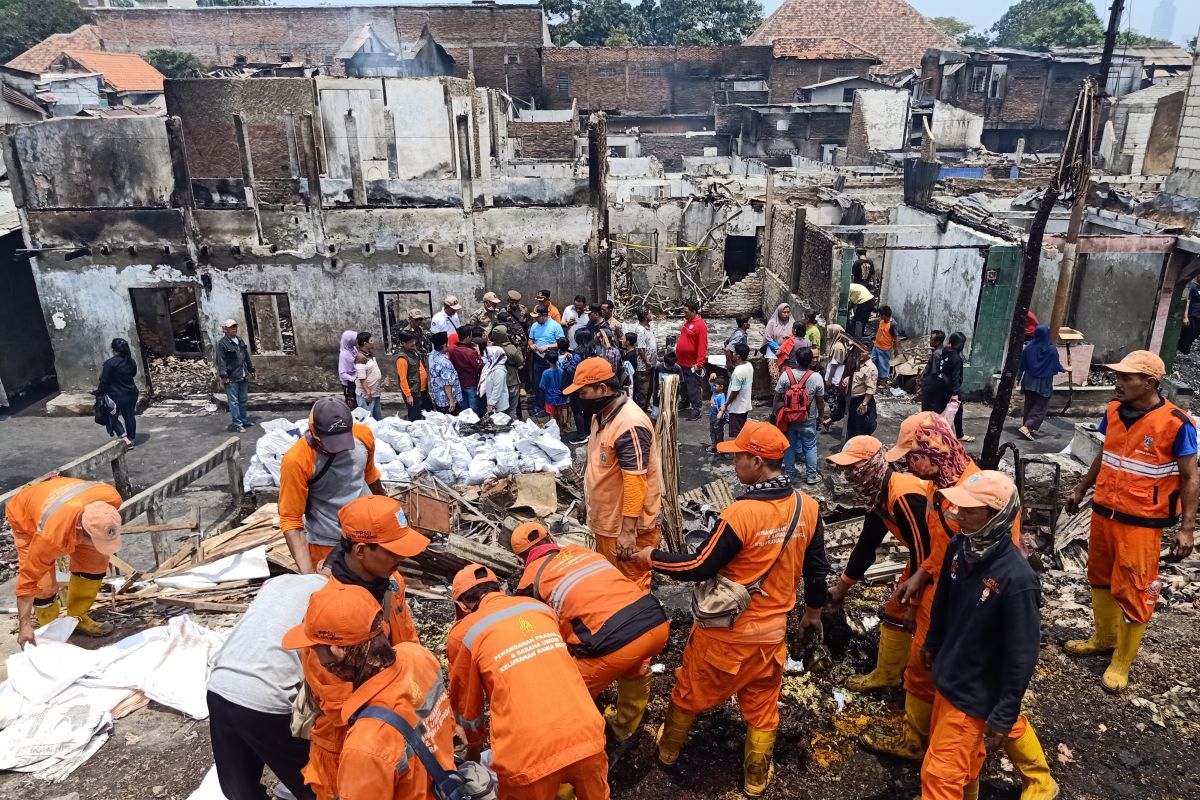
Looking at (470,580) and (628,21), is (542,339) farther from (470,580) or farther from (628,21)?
(628,21)

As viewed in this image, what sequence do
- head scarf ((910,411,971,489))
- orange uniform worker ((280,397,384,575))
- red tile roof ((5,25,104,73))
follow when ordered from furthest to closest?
red tile roof ((5,25,104,73)) < orange uniform worker ((280,397,384,575)) < head scarf ((910,411,971,489))

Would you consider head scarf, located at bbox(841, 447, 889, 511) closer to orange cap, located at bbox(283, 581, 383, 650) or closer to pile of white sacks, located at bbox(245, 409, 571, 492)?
orange cap, located at bbox(283, 581, 383, 650)

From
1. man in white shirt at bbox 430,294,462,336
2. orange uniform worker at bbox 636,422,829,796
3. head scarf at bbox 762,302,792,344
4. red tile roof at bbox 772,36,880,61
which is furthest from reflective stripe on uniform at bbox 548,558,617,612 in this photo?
red tile roof at bbox 772,36,880,61

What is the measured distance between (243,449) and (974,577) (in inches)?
411

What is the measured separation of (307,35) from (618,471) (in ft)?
163

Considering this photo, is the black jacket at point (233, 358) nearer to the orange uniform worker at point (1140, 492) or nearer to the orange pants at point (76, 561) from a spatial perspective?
the orange pants at point (76, 561)

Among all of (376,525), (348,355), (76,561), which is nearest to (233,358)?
(348,355)

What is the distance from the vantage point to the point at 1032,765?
3.66 metres

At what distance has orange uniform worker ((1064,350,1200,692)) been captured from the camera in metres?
4.57

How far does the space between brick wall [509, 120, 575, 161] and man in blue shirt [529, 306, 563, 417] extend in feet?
72.4

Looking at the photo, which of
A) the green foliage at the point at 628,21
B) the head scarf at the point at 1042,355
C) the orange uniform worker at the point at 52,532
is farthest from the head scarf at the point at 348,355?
the green foliage at the point at 628,21

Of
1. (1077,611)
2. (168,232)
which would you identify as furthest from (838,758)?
(168,232)

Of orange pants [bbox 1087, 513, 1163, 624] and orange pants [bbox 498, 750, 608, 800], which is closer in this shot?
orange pants [bbox 498, 750, 608, 800]

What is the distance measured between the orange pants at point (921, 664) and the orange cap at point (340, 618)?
2741 millimetres
